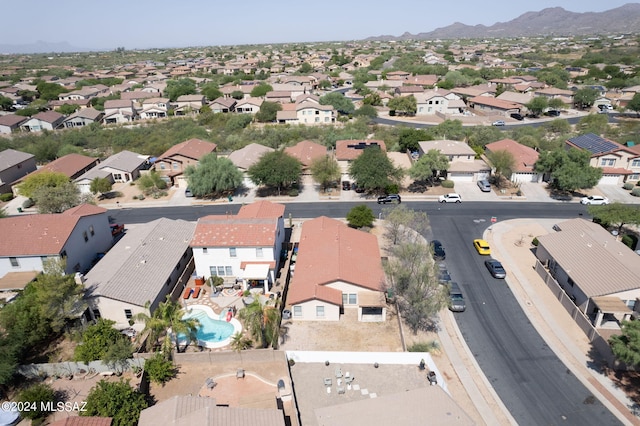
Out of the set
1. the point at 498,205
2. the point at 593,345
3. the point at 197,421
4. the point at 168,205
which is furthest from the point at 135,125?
the point at 593,345

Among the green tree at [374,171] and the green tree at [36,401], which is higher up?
the green tree at [374,171]

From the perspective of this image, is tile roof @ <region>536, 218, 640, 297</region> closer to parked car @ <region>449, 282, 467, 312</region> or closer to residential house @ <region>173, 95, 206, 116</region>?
parked car @ <region>449, 282, 467, 312</region>

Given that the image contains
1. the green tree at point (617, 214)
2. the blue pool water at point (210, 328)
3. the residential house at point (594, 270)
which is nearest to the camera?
the residential house at point (594, 270)

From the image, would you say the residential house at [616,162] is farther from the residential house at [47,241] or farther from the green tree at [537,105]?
the residential house at [47,241]

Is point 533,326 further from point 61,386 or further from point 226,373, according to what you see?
point 61,386

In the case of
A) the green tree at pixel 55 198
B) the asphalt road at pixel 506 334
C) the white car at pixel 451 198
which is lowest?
the asphalt road at pixel 506 334

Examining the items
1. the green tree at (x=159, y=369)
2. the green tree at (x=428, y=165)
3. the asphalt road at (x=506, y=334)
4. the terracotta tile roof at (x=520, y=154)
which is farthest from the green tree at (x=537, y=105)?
the green tree at (x=159, y=369)
